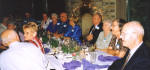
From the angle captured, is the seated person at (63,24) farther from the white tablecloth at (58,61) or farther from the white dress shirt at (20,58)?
the white dress shirt at (20,58)

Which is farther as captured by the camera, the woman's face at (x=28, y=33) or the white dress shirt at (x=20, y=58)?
the woman's face at (x=28, y=33)

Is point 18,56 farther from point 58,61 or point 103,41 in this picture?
point 103,41

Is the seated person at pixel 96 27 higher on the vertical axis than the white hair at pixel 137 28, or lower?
lower

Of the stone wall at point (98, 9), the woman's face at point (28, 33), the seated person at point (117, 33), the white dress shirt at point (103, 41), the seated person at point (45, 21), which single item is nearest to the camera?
the woman's face at point (28, 33)

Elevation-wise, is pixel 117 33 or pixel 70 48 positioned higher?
pixel 117 33

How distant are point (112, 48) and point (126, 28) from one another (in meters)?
1.68

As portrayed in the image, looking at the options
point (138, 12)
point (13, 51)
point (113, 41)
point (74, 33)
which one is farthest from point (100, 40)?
point (13, 51)

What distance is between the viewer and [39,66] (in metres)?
2.30

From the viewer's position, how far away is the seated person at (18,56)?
2.07 meters

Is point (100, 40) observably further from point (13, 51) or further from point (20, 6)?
point (20, 6)

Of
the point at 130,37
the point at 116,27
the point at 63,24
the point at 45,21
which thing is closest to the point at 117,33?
the point at 116,27

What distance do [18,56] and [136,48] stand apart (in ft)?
4.12

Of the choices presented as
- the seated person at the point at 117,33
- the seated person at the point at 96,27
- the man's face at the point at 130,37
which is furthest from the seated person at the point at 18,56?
the seated person at the point at 96,27

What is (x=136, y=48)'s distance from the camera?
1995 mm
